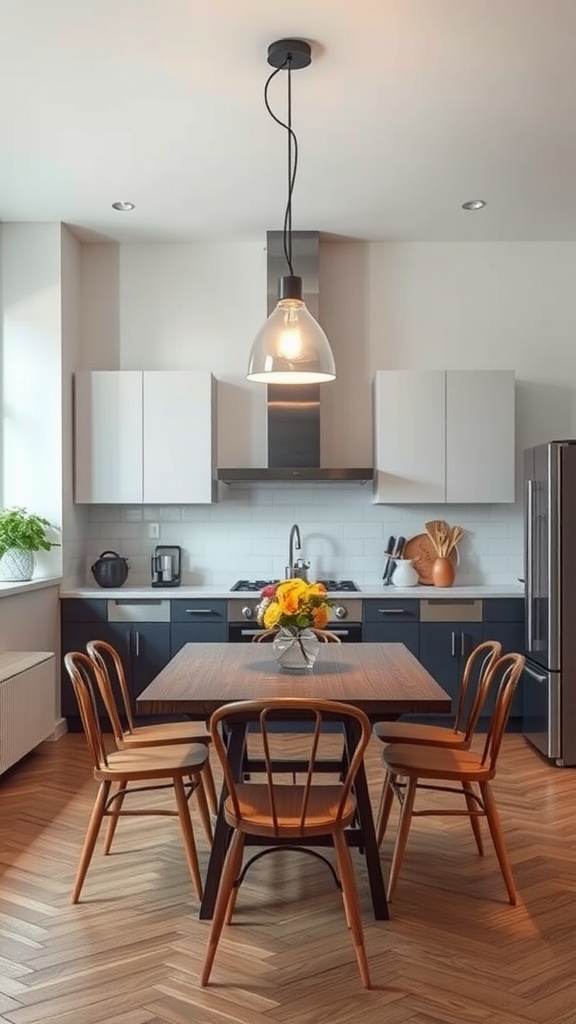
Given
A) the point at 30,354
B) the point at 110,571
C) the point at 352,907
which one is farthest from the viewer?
the point at 110,571

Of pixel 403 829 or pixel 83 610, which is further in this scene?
pixel 83 610

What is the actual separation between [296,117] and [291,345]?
4.43ft

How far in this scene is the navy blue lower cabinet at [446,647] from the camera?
18.5 feet

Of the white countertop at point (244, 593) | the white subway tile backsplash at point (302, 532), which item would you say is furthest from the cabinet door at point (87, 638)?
the white subway tile backsplash at point (302, 532)

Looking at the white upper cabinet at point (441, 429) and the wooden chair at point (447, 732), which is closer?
the wooden chair at point (447, 732)

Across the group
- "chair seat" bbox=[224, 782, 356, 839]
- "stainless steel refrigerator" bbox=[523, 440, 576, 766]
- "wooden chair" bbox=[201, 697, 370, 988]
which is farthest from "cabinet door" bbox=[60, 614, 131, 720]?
"wooden chair" bbox=[201, 697, 370, 988]

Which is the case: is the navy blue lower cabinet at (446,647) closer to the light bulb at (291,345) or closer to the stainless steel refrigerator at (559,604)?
the stainless steel refrigerator at (559,604)

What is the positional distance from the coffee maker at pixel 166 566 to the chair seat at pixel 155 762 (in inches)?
95.8

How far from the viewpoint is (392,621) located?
5.61 meters

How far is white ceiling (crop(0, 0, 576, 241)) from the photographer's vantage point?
340 cm

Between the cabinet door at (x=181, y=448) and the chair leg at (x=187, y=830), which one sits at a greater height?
the cabinet door at (x=181, y=448)

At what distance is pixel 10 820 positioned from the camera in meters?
4.08

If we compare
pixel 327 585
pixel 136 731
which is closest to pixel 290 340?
pixel 136 731

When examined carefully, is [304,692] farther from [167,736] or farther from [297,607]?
[167,736]
